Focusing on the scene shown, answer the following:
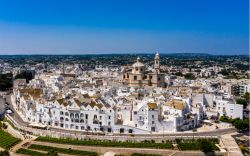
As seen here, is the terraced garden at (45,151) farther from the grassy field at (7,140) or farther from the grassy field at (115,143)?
the grassy field at (7,140)

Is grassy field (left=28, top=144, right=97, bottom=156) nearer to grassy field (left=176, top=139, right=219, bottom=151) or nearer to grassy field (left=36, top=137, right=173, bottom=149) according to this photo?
grassy field (left=36, top=137, right=173, bottom=149)

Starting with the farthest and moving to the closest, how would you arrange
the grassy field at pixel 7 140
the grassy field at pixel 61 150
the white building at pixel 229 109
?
1. the white building at pixel 229 109
2. the grassy field at pixel 7 140
3. the grassy field at pixel 61 150

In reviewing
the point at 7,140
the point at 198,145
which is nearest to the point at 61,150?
the point at 7,140

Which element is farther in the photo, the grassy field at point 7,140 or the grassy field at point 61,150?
the grassy field at point 7,140

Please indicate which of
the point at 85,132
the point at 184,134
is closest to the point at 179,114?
the point at 184,134

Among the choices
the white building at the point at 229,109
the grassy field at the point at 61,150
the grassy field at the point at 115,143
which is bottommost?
the grassy field at the point at 61,150

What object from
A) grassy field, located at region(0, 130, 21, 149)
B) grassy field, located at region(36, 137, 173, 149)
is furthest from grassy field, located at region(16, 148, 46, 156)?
grassy field, located at region(36, 137, 173, 149)

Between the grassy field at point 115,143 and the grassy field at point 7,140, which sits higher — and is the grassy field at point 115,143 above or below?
above

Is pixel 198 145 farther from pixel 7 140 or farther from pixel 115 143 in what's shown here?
pixel 7 140

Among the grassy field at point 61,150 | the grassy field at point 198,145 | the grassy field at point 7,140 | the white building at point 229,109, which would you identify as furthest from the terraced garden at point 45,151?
the white building at point 229,109
